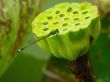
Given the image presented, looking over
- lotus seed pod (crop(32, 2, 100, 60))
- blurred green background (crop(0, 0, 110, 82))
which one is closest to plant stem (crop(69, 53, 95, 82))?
lotus seed pod (crop(32, 2, 100, 60))

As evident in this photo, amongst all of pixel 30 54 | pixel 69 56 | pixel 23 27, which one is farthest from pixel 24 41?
pixel 30 54

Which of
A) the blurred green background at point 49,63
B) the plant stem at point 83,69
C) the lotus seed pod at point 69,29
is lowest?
the blurred green background at point 49,63

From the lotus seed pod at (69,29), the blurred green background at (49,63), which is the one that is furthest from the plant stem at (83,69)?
the blurred green background at (49,63)

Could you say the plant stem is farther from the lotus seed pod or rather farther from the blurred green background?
the blurred green background

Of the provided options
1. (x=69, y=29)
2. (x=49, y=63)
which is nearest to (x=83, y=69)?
(x=69, y=29)

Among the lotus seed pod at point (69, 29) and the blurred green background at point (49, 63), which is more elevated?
the lotus seed pod at point (69, 29)

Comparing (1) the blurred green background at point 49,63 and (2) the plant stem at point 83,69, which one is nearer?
(2) the plant stem at point 83,69

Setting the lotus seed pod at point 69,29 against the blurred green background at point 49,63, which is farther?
the blurred green background at point 49,63

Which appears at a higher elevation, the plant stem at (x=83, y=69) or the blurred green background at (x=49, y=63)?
the plant stem at (x=83, y=69)

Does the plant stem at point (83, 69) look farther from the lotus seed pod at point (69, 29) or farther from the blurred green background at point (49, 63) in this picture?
the blurred green background at point (49, 63)
